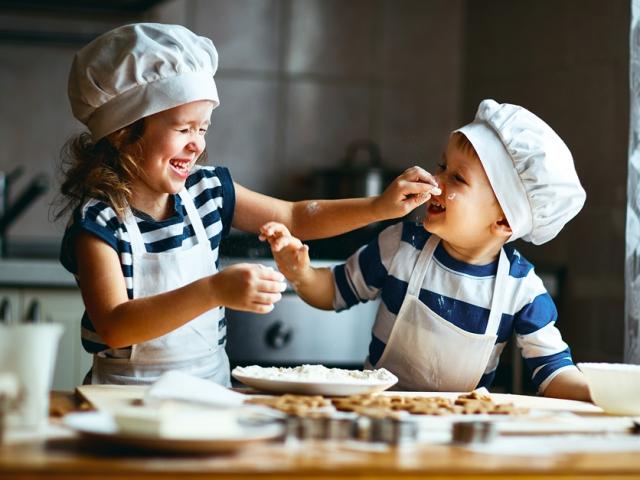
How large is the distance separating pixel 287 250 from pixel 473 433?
594 mm

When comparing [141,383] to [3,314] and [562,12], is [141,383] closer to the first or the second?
[3,314]

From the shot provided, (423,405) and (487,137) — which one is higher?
(487,137)

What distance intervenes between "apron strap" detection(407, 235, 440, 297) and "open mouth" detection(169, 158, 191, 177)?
418mm

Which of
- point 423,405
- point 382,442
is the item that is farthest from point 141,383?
point 382,442

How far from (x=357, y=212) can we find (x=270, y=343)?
0.78 m

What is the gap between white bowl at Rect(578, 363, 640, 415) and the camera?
1.30m

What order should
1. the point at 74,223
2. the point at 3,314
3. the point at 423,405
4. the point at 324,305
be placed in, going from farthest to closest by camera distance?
1. the point at 3,314
2. the point at 324,305
3. the point at 74,223
4. the point at 423,405

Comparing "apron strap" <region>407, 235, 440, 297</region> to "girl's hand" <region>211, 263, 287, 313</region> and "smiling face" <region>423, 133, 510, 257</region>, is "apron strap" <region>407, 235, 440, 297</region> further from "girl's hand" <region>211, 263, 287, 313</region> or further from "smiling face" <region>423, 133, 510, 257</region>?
"girl's hand" <region>211, 263, 287, 313</region>

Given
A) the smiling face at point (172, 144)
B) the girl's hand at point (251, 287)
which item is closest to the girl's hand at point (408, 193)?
the smiling face at point (172, 144)

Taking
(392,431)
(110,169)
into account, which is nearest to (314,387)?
(392,431)

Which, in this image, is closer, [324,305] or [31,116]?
[324,305]

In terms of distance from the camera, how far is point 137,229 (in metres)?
1.52

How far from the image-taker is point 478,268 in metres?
1.65

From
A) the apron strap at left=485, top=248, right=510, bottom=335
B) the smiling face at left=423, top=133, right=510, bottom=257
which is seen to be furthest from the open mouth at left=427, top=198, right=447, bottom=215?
the apron strap at left=485, top=248, right=510, bottom=335
